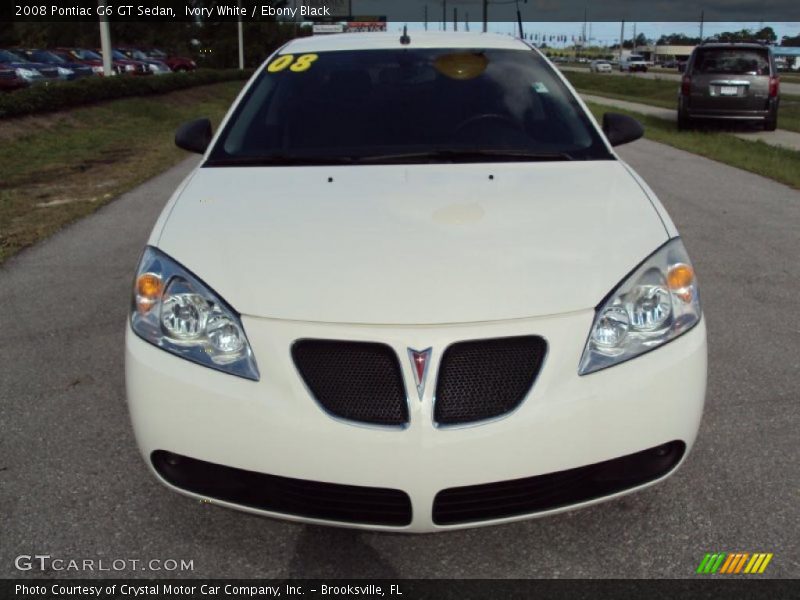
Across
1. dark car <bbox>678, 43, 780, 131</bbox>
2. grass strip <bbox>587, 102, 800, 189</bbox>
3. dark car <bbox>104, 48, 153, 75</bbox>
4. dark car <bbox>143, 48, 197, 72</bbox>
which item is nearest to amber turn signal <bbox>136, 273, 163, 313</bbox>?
grass strip <bbox>587, 102, 800, 189</bbox>

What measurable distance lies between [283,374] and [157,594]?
2.48 feet

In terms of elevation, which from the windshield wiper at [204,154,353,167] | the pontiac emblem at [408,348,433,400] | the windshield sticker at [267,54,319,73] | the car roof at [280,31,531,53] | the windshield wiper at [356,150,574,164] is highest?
the car roof at [280,31,531,53]

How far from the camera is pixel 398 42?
3.95m

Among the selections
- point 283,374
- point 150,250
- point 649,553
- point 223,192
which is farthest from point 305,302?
point 649,553

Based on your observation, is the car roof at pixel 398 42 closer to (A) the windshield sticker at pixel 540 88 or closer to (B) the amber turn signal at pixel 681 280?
(A) the windshield sticker at pixel 540 88

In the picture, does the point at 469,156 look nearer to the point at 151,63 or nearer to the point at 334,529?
the point at 334,529

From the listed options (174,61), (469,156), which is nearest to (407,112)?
(469,156)

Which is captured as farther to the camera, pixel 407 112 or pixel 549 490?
pixel 407 112

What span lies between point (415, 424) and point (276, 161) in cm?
154

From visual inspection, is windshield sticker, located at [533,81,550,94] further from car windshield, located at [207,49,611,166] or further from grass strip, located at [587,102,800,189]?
grass strip, located at [587,102,800,189]

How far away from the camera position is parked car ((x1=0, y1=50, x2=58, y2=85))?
20819 millimetres

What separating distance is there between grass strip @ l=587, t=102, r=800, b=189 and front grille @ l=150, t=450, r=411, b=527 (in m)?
8.89

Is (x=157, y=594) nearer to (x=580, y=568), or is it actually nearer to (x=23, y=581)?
(x=23, y=581)

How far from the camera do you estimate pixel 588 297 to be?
224 centimetres
